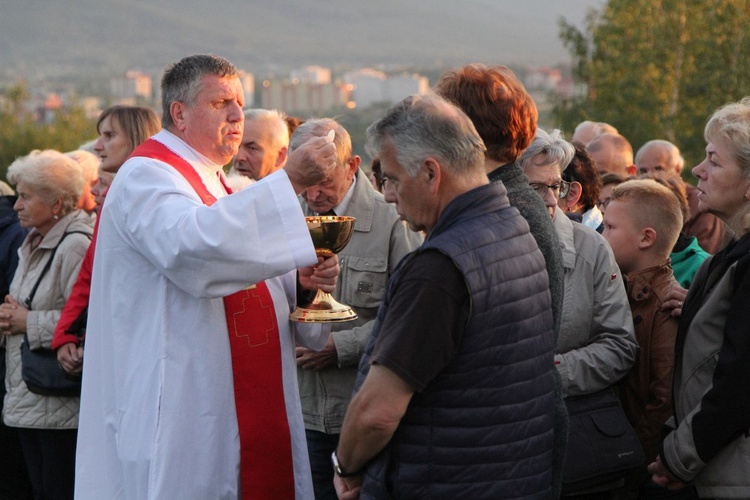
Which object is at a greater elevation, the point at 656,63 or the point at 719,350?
the point at 719,350

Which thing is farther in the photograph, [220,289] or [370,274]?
[370,274]

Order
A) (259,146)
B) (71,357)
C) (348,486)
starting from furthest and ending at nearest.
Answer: (259,146) → (71,357) → (348,486)

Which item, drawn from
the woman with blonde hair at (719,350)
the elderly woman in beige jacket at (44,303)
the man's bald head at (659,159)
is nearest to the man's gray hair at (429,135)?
the woman with blonde hair at (719,350)

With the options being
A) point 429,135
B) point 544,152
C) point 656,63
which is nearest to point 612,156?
point 544,152

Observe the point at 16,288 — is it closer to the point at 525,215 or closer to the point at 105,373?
the point at 105,373

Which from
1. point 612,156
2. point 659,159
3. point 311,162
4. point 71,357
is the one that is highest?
point 311,162

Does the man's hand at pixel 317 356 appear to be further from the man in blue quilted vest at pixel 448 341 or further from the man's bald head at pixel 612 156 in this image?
the man's bald head at pixel 612 156

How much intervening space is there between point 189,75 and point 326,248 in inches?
30.1

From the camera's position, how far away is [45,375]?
16.2 feet

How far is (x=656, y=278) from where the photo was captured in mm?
4020

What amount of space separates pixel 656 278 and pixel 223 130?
1914mm

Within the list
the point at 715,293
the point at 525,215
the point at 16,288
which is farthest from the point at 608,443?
the point at 16,288

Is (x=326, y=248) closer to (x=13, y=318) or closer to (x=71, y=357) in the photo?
(x=71, y=357)

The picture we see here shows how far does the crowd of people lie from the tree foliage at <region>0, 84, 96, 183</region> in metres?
58.4
